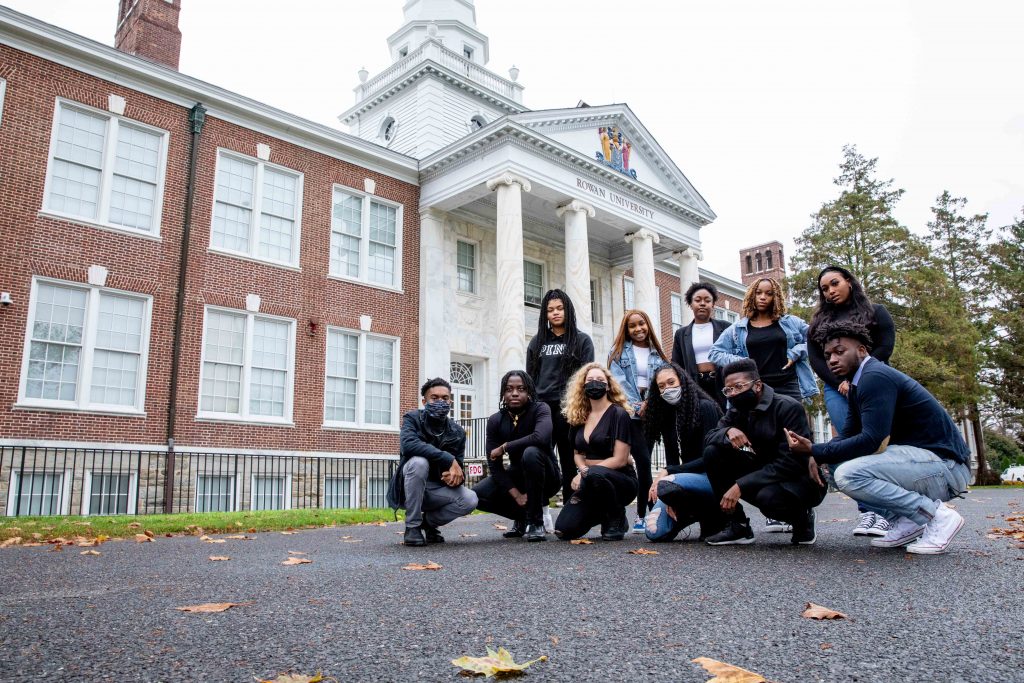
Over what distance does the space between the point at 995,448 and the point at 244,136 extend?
4633cm

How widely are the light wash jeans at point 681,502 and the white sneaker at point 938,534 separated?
1.50 metres

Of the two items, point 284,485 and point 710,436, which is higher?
point 710,436

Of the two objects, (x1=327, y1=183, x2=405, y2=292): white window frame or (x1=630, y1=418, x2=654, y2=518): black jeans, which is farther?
(x1=327, y1=183, x2=405, y2=292): white window frame

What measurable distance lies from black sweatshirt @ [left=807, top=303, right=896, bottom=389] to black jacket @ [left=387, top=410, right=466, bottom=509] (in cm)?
315

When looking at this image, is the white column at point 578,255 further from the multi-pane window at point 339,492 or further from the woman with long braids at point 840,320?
the woman with long braids at point 840,320

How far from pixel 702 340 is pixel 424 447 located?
294 centimetres

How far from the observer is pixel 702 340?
7176mm

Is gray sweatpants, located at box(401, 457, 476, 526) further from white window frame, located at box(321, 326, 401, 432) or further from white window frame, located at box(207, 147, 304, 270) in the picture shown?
white window frame, located at box(207, 147, 304, 270)

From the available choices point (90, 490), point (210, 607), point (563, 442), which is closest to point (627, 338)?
point (563, 442)

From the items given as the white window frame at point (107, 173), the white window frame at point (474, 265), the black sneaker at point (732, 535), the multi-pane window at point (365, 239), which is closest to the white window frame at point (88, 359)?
the white window frame at point (107, 173)

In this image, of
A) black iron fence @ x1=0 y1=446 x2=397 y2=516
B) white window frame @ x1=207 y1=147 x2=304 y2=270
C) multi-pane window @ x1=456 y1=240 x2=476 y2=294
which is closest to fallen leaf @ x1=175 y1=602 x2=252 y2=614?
black iron fence @ x1=0 y1=446 x2=397 y2=516

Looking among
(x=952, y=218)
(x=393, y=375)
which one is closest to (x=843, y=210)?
(x=952, y=218)

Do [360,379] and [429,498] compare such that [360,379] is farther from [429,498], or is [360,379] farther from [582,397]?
[582,397]

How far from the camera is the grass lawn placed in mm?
7988
